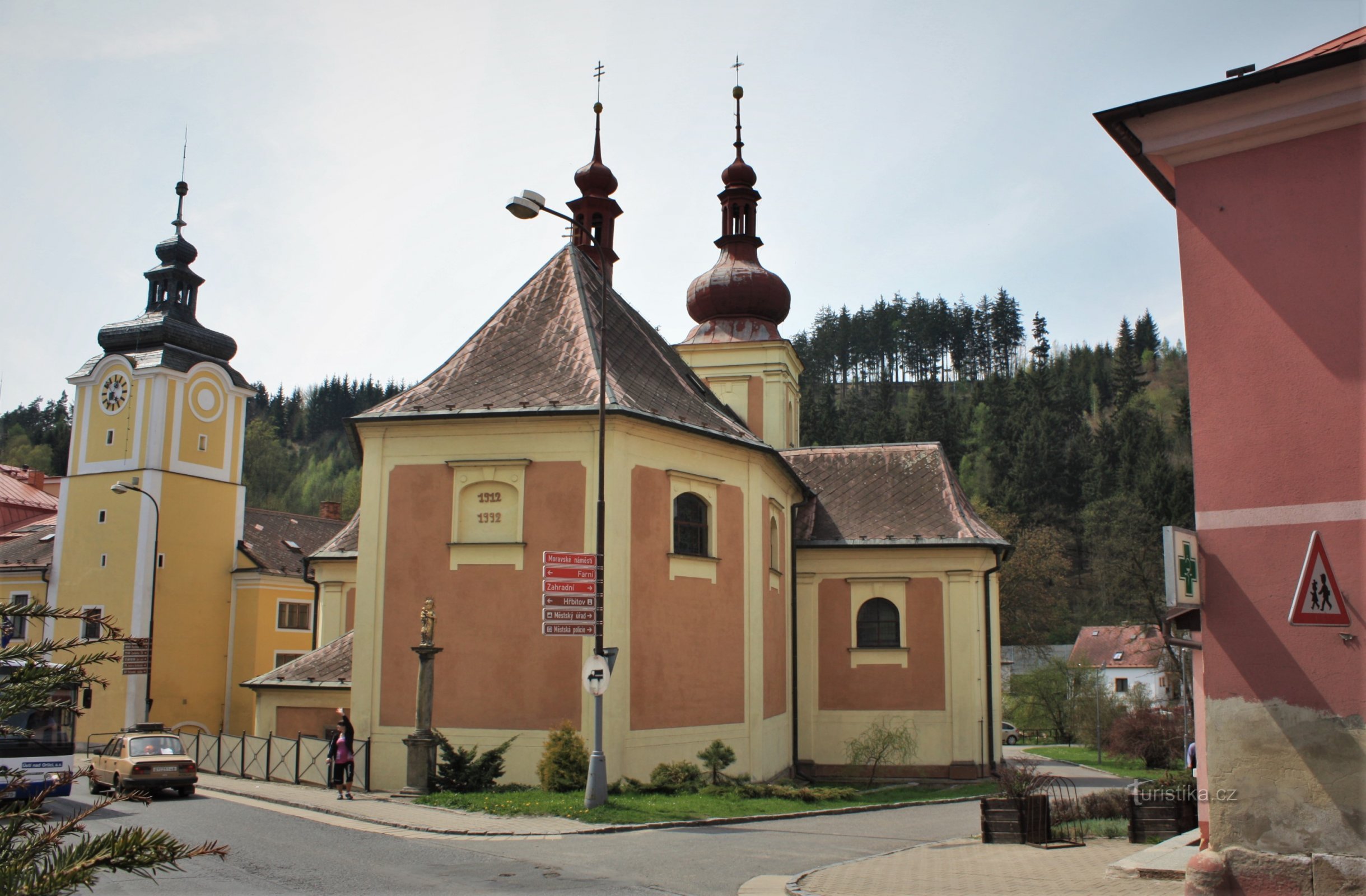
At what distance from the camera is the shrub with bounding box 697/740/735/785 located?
20.2 m

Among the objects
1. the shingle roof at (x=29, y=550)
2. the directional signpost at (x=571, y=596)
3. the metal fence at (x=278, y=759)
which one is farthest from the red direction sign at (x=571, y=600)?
the shingle roof at (x=29, y=550)

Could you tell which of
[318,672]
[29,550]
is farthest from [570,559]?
[29,550]

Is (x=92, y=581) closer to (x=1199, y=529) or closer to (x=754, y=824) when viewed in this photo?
(x=754, y=824)

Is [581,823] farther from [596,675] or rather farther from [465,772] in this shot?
[465,772]

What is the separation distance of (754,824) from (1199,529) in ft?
30.0

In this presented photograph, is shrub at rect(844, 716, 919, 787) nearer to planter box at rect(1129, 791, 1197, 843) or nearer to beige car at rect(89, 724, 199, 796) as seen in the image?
planter box at rect(1129, 791, 1197, 843)

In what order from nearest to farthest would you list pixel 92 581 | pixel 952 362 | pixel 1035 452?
pixel 92 581, pixel 1035 452, pixel 952 362

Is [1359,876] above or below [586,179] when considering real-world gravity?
below

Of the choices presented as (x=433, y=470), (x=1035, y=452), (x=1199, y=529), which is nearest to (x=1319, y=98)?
(x=1199, y=529)

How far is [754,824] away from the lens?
16266 mm

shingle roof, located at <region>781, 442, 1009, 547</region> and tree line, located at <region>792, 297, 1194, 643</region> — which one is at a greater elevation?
tree line, located at <region>792, 297, 1194, 643</region>

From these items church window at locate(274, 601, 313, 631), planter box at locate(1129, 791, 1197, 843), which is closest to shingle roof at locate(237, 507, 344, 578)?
church window at locate(274, 601, 313, 631)

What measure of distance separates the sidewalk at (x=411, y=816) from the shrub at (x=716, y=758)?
16.5ft

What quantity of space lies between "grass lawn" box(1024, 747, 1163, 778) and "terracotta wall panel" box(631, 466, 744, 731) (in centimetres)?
1684
